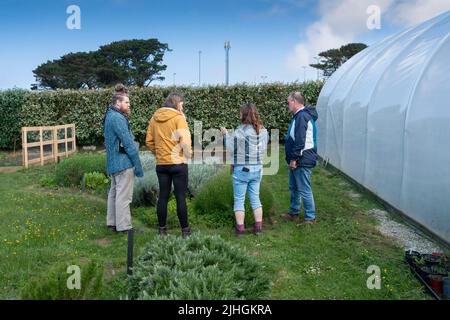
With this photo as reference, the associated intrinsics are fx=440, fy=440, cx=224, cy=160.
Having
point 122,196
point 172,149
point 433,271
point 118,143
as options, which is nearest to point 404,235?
point 433,271

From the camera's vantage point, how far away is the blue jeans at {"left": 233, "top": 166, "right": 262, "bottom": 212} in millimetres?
5590

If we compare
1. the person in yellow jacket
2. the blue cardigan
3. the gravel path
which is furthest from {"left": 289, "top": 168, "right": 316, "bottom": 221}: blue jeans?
the blue cardigan

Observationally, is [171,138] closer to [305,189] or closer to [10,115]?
[305,189]

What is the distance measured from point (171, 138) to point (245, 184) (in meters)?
1.13

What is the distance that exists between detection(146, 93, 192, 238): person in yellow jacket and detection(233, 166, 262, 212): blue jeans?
68 centimetres

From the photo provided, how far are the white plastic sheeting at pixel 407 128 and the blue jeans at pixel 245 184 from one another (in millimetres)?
2045

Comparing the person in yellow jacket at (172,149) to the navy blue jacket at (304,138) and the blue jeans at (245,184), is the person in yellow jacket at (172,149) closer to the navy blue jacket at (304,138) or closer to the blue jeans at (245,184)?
the blue jeans at (245,184)

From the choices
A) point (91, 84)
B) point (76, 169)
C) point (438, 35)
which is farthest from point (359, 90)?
point (91, 84)

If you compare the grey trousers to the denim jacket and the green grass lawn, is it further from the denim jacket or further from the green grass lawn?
the denim jacket

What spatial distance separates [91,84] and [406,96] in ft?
128

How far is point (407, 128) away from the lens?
5.90 metres

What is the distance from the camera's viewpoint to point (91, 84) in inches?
1638

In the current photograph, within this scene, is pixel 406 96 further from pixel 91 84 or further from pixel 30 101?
pixel 91 84

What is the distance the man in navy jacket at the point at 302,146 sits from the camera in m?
5.92
